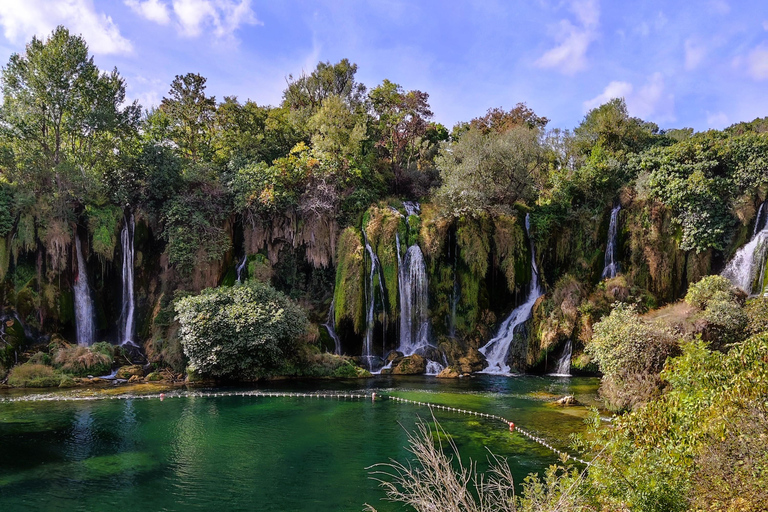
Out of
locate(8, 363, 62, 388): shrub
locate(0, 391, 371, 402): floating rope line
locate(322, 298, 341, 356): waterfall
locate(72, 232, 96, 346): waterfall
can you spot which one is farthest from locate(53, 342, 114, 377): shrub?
locate(322, 298, 341, 356): waterfall

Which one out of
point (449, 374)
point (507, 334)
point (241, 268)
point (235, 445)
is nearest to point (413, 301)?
point (449, 374)

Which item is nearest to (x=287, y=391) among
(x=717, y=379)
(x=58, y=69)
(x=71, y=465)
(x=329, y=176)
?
(x=71, y=465)

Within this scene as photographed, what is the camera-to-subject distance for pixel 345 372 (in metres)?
24.0

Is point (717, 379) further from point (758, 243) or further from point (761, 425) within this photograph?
point (758, 243)

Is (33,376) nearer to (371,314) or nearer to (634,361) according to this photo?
(371,314)

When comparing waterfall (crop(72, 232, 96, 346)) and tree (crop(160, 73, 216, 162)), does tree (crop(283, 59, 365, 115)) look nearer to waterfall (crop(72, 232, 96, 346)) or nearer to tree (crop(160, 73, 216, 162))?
tree (crop(160, 73, 216, 162))

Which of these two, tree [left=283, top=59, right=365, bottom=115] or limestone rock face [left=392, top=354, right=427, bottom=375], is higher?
tree [left=283, top=59, right=365, bottom=115]

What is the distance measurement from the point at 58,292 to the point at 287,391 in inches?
553

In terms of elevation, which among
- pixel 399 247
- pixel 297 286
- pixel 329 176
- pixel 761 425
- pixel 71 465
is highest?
→ pixel 329 176

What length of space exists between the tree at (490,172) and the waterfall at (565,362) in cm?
799

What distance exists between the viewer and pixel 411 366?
985 inches

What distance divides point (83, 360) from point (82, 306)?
4.67 m

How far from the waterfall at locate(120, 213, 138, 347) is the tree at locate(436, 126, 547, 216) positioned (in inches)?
679

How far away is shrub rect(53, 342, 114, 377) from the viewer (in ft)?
73.7
